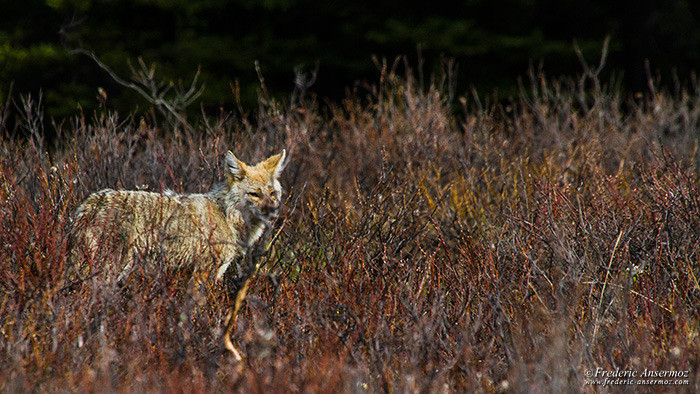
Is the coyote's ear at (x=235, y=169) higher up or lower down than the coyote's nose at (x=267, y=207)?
higher up

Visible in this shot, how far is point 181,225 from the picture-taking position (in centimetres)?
458

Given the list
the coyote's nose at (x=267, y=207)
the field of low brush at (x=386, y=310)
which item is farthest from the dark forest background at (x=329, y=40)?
the coyote's nose at (x=267, y=207)

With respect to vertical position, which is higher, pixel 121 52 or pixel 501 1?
pixel 501 1

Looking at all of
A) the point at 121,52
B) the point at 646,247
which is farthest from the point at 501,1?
the point at 646,247

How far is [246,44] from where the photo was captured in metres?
14.8

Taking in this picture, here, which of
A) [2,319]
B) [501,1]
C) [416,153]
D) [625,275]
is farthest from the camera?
[501,1]

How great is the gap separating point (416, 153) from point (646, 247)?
2.60 meters

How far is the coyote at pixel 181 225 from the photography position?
4.00 metres

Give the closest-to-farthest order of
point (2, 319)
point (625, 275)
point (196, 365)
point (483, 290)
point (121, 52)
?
point (196, 365) < point (2, 319) < point (483, 290) < point (625, 275) < point (121, 52)

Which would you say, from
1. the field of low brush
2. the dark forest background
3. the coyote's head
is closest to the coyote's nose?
the coyote's head

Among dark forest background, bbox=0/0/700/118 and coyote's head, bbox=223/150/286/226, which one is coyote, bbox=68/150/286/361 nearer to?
coyote's head, bbox=223/150/286/226

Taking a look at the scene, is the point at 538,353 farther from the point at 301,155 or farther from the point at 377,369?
the point at 301,155

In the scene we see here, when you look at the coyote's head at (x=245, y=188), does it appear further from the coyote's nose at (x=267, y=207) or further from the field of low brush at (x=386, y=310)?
the field of low brush at (x=386, y=310)

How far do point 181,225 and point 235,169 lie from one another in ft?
1.84
